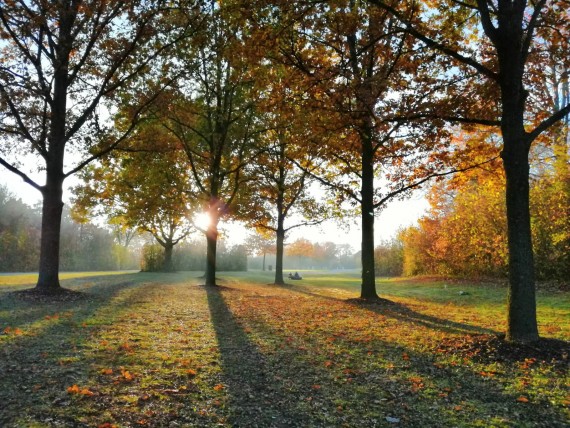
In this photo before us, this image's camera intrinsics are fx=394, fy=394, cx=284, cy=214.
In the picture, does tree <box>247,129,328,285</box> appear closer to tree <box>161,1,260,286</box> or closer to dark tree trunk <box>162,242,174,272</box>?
tree <box>161,1,260,286</box>

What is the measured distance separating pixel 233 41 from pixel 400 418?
311 inches

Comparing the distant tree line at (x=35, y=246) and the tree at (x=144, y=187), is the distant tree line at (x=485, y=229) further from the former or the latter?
the distant tree line at (x=35, y=246)

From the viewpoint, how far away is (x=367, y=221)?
12836mm

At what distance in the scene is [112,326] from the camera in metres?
7.39

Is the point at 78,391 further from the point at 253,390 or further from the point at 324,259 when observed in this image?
the point at 324,259

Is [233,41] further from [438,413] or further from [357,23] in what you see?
[438,413]

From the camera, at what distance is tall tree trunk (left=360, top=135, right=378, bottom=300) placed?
1284 cm

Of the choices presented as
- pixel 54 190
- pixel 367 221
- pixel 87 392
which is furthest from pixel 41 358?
pixel 367 221

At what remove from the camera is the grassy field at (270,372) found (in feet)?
11.9

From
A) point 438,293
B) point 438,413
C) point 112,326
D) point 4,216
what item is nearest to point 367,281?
point 438,293

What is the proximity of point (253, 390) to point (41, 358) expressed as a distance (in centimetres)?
288

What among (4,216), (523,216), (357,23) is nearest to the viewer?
(523,216)

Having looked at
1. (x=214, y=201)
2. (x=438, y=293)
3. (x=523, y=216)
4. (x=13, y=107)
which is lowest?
(x=438, y=293)

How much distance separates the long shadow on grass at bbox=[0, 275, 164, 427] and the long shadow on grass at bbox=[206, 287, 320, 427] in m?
1.49
